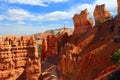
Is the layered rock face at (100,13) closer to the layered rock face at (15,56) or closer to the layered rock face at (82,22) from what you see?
the layered rock face at (82,22)

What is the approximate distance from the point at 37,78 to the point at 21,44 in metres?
10.0

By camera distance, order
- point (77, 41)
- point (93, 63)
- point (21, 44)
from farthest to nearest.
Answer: point (77, 41)
point (21, 44)
point (93, 63)

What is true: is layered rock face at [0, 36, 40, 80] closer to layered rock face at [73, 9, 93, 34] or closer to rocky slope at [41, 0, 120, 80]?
rocky slope at [41, 0, 120, 80]

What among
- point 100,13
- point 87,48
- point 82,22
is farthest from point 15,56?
point 100,13

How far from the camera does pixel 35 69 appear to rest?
131ft

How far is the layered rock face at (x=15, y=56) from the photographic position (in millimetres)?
43656

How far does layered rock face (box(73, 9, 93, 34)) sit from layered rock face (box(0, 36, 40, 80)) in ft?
71.1

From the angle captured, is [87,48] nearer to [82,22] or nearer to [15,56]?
[82,22]

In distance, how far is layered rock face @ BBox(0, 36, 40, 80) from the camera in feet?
143

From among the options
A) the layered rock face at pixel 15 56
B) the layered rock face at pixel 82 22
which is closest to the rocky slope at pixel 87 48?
the layered rock face at pixel 82 22

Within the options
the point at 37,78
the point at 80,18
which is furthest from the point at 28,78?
the point at 80,18

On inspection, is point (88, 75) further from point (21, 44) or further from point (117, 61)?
point (21, 44)

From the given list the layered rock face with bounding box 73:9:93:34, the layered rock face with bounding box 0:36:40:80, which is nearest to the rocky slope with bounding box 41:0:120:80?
the layered rock face with bounding box 73:9:93:34

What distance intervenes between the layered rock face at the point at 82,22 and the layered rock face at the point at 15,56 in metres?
21.7
